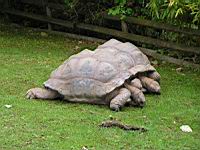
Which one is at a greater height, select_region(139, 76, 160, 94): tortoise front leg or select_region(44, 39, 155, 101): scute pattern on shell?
select_region(44, 39, 155, 101): scute pattern on shell

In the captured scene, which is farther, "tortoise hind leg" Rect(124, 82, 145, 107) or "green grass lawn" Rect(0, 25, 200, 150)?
"tortoise hind leg" Rect(124, 82, 145, 107)

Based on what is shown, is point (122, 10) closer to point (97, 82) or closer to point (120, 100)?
point (97, 82)

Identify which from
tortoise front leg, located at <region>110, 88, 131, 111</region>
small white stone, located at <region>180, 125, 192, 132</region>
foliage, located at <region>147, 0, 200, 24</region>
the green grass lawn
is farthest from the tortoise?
foliage, located at <region>147, 0, 200, 24</region>

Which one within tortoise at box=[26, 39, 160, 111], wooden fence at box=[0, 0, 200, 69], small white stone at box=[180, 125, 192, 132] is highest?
tortoise at box=[26, 39, 160, 111]

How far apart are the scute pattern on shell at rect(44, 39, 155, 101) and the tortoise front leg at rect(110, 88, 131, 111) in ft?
0.37

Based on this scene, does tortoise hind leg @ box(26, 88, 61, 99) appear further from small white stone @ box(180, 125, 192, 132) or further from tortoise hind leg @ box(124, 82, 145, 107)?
small white stone @ box(180, 125, 192, 132)

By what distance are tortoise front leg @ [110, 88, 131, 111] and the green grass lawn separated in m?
0.07

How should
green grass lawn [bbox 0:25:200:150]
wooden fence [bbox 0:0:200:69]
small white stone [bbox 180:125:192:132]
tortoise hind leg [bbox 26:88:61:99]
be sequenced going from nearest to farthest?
green grass lawn [bbox 0:25:200:150] < small white stone [bbox 180:125:192:132] < tortoise hind leg [bbox 26:88:61:99] < wooden fence [bbox 0:0:200:69]

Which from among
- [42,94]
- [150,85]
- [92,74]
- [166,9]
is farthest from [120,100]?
[166,9]

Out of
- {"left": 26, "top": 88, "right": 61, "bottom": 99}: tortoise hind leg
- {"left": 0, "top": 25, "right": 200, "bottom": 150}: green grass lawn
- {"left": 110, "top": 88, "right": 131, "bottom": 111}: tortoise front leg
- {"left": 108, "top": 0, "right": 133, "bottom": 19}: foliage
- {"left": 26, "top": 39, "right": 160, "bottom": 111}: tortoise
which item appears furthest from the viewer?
{"left": 108, "top": 0, "right": 133, "bottom": 19}: foliage

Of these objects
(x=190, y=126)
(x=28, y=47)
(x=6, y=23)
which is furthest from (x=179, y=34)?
(x=6, y=23)

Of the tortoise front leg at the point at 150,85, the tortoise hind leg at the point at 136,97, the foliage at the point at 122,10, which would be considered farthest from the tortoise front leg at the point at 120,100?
the foliage at the point at 122,10

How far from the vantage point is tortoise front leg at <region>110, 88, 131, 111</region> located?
20.1 ft

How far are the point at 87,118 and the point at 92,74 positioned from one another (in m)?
0.74
